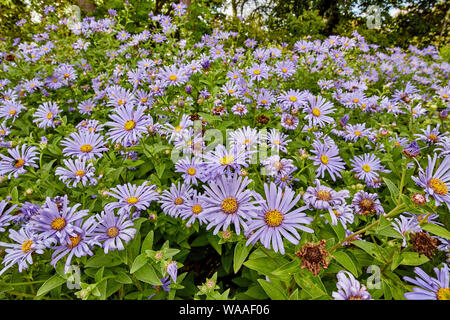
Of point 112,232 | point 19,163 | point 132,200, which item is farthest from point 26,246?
point 19,163

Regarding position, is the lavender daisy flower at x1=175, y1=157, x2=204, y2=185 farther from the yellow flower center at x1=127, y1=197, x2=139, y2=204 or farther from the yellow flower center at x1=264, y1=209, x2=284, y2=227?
the yellow flower center at x1=264, y1=209, x2=284, y2=227

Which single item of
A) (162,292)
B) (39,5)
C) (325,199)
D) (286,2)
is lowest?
(162,292)

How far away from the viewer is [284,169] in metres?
1.59

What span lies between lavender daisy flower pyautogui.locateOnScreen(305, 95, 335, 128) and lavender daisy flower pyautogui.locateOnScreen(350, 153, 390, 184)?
16.9 inches

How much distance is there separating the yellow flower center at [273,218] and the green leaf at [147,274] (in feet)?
2.23

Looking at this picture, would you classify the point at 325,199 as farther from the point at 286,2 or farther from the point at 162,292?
the point at 286,2

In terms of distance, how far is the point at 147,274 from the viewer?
1385 millimetres

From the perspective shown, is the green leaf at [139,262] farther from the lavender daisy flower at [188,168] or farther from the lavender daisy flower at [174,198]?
the lavender daisy flower at [188,168]

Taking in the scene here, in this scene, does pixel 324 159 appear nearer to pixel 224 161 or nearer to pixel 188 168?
pixel 224 161

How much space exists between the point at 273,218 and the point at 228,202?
9.9 inches

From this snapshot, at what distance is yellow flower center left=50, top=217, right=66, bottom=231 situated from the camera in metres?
1.33
